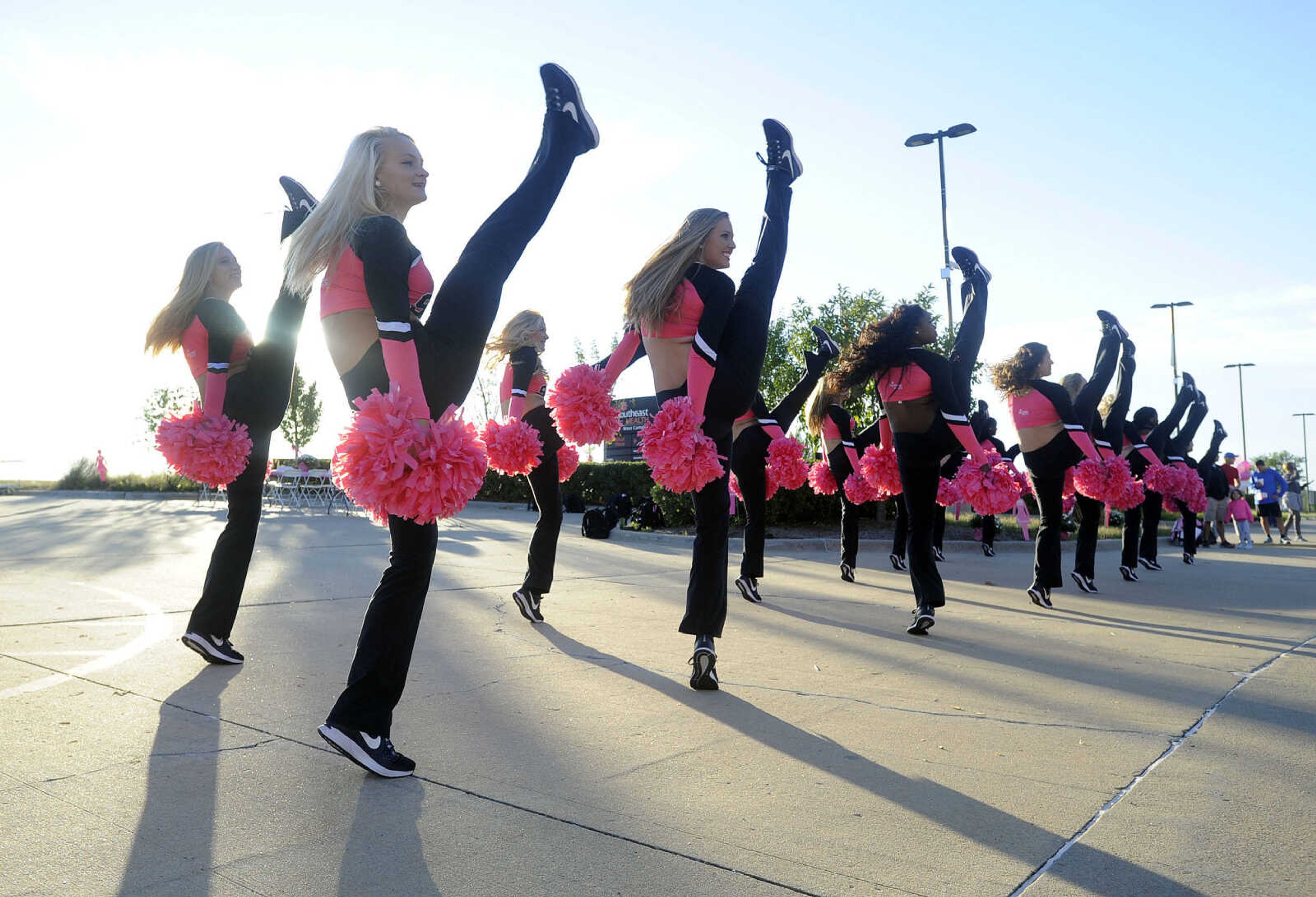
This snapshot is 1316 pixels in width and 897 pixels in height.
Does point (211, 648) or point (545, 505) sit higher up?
point (545, 505)

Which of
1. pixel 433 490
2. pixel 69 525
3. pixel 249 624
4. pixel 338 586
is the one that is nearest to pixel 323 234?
pixel 433 490

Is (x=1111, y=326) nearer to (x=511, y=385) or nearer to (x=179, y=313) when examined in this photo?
(x=511, y=385)

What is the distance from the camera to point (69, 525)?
14.8 meters

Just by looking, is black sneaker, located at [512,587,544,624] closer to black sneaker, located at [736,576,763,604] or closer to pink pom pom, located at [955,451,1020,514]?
black sneaker, located at [736,576,763,604]

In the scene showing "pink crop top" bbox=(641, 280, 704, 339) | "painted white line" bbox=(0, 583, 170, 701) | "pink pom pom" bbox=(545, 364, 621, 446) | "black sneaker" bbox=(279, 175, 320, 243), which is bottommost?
"painted white line" bbox=(0, 583, 170, 701)

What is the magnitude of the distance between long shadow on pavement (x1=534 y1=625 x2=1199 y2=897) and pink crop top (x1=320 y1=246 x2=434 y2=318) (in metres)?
1.96

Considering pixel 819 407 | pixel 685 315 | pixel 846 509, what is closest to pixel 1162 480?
pixel 846 509

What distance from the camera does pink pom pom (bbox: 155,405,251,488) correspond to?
4.41m

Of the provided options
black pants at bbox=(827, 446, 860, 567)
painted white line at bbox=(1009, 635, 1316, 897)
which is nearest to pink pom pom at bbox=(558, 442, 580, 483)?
black pants at bbox=(827, 446, 860, 567)

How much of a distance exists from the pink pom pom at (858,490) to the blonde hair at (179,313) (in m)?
5.80

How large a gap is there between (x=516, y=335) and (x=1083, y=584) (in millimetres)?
5765

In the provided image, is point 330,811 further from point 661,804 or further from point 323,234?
point 323,234

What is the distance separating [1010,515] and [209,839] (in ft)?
64.7

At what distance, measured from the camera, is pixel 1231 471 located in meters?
18.5
